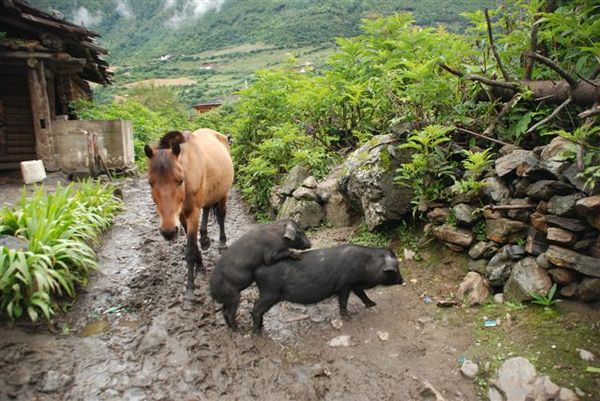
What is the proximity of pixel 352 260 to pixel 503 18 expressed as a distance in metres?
4.52

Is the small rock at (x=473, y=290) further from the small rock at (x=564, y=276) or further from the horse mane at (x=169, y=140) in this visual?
the horse mane at (x=169, y=140)

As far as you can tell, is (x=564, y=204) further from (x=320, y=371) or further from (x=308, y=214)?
(x=308, y=214)

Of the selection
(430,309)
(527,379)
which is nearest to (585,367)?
(527,379)

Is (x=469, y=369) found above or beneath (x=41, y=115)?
beneath

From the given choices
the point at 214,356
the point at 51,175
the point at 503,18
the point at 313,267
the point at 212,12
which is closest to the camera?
the point at 214,356

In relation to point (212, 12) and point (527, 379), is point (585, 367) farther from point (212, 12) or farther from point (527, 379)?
point (212, 12)

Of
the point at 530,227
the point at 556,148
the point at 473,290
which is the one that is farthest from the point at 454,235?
the point at 556,148

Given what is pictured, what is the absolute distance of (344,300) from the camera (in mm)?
4832

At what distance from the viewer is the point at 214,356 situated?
4297mm

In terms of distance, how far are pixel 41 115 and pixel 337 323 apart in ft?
39.3

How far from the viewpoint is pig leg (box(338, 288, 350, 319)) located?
4797mm

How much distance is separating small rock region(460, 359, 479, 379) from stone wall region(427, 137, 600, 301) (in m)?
0.94

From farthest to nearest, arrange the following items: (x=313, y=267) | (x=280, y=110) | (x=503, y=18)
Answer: (x=280, y=110) → (x=503, y=18) → (x=313, y=267)

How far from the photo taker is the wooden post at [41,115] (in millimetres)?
12163
